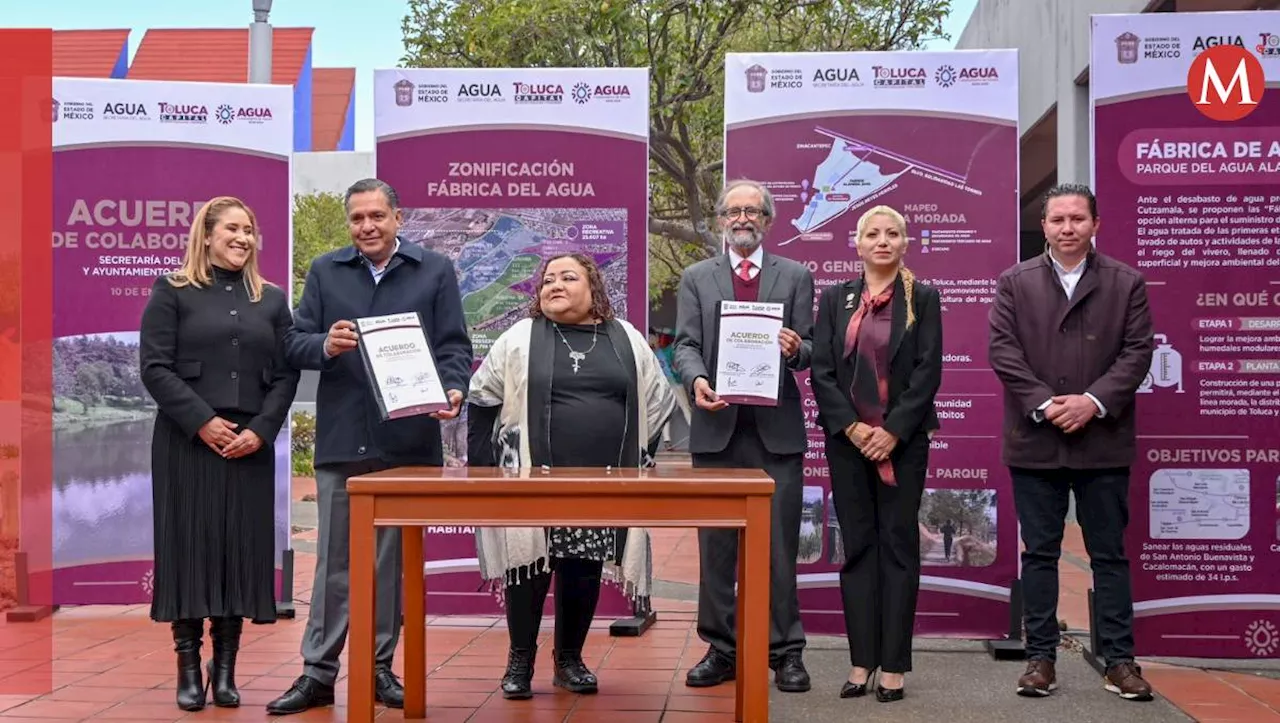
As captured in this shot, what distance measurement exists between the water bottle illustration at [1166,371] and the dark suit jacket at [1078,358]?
570 mm

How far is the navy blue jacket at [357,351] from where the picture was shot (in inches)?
200

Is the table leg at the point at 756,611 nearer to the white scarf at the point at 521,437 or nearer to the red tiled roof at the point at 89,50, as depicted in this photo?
the white scarf at the point at 521,437

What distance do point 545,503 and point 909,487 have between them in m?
1.67

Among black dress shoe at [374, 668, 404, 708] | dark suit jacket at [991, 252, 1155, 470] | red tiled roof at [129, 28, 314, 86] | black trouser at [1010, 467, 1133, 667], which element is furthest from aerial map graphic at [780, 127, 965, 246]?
red tiled roof at [129, 28, 314, 86]

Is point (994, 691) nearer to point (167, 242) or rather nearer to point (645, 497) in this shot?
point (645, 497)

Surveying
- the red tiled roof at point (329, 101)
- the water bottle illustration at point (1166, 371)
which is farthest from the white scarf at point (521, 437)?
the red tiled roof at point (329, 101)

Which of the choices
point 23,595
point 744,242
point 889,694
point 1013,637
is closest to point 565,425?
point 744,242

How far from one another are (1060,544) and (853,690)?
96 cm

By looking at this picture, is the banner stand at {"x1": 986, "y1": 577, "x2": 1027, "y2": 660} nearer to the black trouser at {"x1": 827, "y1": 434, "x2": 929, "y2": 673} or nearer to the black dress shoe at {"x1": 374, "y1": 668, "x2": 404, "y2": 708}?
the black trouser at {"x1": 827, "y1": 434, "x2": 929, "y2": 673}

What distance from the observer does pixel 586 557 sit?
5051 millimetres

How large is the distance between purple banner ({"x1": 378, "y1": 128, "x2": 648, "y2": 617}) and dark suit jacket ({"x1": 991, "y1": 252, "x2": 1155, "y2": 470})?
1871 mm

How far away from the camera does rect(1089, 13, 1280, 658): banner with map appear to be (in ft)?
19.3

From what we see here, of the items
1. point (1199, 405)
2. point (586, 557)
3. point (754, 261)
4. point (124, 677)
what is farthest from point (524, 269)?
point (1199, 405)
